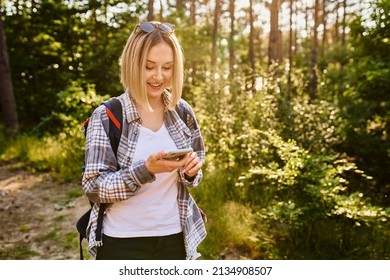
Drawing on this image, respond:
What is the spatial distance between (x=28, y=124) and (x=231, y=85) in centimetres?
670

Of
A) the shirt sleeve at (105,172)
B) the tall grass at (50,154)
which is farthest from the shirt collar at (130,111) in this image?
the tall grass at (50,154)

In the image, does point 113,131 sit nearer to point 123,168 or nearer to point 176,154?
point 123,168

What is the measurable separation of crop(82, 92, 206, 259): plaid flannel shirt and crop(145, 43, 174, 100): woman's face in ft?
0.32

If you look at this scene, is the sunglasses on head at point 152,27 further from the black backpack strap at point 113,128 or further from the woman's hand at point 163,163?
the woman's hand at point 163,163

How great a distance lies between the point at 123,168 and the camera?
1616mm

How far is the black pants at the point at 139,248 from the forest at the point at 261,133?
195 cm

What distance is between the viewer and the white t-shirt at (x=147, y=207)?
1646 millimetres

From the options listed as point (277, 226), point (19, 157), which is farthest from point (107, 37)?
point (277, 226)

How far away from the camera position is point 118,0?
31.4 feet

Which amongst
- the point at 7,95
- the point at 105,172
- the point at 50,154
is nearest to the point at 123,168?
the point at 105,172

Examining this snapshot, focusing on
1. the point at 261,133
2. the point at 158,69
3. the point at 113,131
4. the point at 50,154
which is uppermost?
the point at 158,69

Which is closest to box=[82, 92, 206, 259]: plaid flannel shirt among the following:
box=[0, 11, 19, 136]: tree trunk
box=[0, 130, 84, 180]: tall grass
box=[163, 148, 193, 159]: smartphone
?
box=[163, 148, 193, 159]: smartphone

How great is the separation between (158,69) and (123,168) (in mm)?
415

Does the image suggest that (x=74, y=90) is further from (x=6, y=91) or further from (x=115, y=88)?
A: (x=6, y=91)
